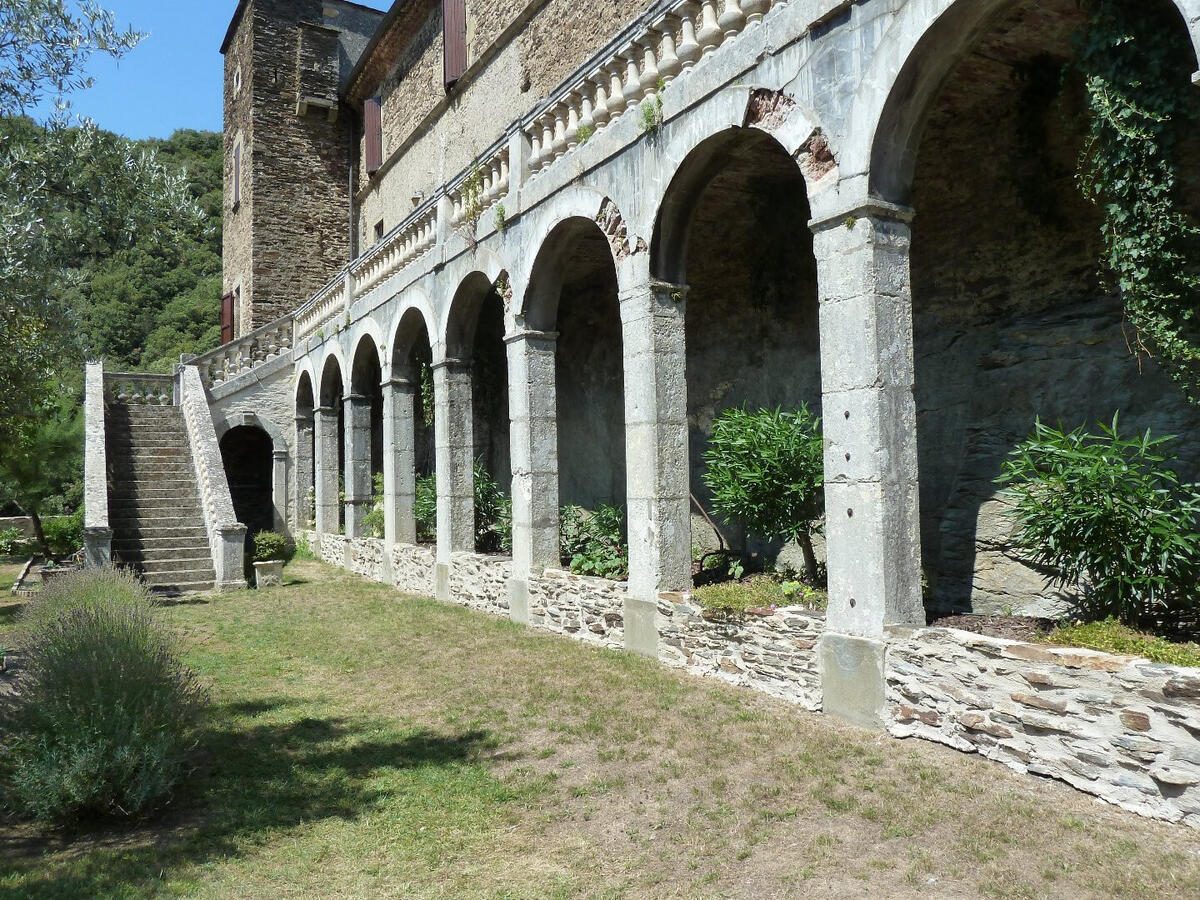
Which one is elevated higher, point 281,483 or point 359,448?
point 359,448

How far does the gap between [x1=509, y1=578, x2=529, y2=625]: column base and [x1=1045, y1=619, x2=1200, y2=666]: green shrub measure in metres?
5.57

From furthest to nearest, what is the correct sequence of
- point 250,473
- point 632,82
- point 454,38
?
point 250,473, point 454,38, point 632,82

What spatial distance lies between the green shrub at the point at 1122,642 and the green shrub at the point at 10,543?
2263cm

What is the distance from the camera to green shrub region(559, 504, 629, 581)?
29.2 feet

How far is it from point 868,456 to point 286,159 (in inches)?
810

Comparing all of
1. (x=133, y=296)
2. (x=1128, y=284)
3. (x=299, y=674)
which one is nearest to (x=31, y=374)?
(x=299, y=674)

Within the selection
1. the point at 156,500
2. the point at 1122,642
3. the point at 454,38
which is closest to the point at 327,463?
the point at 156,500

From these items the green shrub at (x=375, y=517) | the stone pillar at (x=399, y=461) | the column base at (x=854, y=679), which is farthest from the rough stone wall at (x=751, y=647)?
the green shrub at (x=375, y=517)

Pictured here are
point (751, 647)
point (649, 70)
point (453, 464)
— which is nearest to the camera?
point (751, 647)

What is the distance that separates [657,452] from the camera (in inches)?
288

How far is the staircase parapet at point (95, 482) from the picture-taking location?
12367mm

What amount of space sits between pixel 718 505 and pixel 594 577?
176cm

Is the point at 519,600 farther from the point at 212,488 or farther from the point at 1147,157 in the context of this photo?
the point at 212,488

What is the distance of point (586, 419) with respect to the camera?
12.2m
